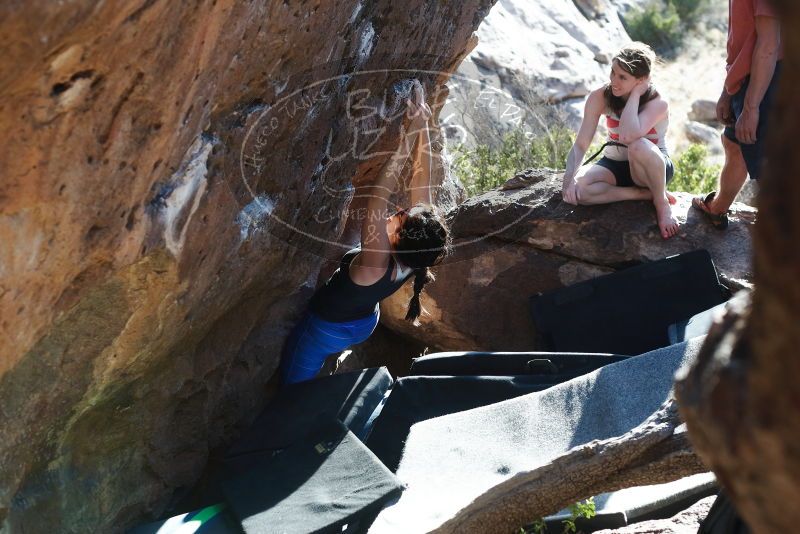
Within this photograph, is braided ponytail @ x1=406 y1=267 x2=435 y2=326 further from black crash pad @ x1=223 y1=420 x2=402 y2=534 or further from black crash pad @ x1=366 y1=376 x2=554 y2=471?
black crash pad @ x1=223 y1=420 x2=402 y2=534

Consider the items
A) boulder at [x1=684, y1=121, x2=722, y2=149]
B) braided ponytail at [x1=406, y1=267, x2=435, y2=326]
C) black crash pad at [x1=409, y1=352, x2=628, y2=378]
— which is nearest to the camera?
black crash pad at [x1=409, y1=352, x2=628, y2=378]

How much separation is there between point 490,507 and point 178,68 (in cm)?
173

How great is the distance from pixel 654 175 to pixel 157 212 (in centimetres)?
275

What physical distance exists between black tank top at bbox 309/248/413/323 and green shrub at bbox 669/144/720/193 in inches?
200

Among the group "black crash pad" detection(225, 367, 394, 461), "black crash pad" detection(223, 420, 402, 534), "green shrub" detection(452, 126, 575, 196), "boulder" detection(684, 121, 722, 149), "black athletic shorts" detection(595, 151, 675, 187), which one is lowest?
"boulder" detection(684, 121, 722, 149)

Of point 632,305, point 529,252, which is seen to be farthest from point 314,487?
point 529,252

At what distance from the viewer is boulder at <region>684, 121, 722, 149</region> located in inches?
518

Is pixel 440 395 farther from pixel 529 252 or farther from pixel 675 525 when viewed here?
Answer: pixel 529 252

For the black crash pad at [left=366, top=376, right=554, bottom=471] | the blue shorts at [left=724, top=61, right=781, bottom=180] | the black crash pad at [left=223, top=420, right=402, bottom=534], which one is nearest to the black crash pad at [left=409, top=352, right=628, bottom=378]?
the black crash pad at [left=366, top=376, right=554, bottom=471]

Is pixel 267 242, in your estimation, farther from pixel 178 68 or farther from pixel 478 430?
pixel 178 68

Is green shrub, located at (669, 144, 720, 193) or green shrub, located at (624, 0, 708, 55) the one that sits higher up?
green shrub, located at (669, 144, 720, 193)

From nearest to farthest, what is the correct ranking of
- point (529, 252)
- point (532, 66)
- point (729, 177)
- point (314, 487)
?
point (314, 487) → point (729, 177) → point (529, 252) → point (532, 66)

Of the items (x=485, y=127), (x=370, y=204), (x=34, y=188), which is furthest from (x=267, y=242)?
(x=485, y=127)

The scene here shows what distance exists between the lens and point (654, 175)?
15.9ft
